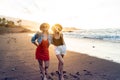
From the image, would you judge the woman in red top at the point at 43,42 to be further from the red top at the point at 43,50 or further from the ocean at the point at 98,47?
the ocean at the point at 98,47

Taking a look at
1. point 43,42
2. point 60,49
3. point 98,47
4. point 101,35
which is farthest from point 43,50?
point 101,35

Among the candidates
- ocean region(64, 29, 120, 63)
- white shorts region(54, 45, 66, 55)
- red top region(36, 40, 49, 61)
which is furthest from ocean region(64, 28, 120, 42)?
red top region(36, 40, 49, 61)

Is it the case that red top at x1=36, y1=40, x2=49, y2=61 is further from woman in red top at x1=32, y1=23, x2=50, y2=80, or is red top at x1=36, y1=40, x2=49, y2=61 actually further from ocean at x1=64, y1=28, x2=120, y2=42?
ocean at x1=64, y1=28, x2=120, y2=42

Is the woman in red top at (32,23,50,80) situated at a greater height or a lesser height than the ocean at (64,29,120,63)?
greater

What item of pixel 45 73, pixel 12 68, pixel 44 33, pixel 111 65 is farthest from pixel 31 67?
pixel 111 65

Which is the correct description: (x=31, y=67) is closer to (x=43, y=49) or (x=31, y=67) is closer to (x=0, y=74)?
(x=0, y=74)

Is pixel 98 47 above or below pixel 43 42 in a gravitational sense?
below

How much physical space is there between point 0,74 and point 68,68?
2.82 metres

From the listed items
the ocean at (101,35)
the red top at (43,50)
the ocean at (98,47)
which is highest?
the red top at (43,50)

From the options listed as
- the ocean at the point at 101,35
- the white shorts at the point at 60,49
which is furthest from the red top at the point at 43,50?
the ocean at the point at 101,35

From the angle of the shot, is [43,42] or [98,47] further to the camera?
[98,47]

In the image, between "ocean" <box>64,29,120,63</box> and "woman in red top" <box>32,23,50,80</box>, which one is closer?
"woman in red top" <box>32,23,50,80</box>

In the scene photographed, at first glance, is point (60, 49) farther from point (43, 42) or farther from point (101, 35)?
point (101, 35)

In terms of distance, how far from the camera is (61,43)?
23.5 feet
